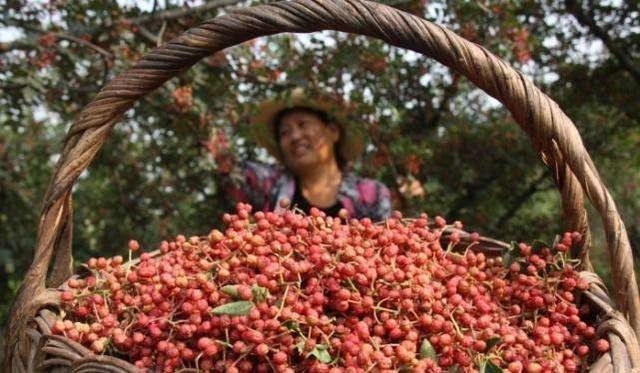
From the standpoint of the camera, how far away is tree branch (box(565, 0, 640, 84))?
217 cm

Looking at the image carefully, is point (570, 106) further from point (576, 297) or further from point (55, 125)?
point (55, 125)

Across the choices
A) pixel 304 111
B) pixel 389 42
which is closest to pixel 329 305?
pixel 389 42

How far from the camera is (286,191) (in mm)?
2691

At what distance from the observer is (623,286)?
3.20 ft

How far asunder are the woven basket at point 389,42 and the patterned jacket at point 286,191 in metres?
1.47

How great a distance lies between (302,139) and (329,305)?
5.78ft

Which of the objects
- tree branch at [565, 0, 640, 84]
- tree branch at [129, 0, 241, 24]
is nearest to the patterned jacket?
tree branch at [129, 0, 241, 24]

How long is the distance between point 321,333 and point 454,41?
46 centimetres

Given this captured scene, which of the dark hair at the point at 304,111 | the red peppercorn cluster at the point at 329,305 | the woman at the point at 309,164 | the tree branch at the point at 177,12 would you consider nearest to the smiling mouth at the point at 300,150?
the woman at the point at 309,164

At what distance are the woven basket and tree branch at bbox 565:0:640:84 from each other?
4.27 feet

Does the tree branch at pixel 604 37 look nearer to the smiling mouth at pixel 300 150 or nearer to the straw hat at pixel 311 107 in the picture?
the straw hat at pixel 311 107

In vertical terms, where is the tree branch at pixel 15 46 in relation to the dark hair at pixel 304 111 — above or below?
above

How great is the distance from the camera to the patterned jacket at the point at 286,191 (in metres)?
2.63

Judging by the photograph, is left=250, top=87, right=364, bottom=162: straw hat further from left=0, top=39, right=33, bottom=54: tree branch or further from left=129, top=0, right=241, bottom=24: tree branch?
left=0, top=39, right=33, bottom=54: tree branch
